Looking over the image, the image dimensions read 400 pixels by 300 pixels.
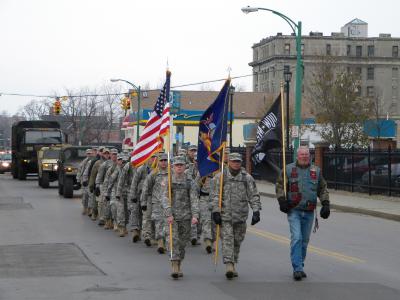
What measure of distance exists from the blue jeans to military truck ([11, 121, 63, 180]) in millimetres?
34682

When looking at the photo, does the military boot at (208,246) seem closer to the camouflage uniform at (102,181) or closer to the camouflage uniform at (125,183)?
the camouflage uniform at (125,183)

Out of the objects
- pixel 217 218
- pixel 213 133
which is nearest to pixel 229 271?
pixel 217 218

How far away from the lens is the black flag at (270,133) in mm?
11766

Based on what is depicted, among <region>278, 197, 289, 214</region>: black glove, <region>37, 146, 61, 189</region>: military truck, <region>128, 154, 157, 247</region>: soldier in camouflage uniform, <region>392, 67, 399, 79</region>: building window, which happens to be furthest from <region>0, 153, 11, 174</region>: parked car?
<region>392, 67, 399, 79</region>: building window

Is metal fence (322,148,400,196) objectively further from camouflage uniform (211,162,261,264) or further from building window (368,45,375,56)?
building window (368,45,375,56)

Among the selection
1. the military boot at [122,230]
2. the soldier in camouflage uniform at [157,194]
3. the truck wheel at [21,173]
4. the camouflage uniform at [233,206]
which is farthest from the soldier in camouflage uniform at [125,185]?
the truck wheel at [21,173]

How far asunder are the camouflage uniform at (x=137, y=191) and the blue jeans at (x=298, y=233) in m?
4.29

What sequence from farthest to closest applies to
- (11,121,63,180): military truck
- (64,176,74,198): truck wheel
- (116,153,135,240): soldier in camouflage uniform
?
(11,121,63,180): military truck < (64,176,74,198): truck wheel < (116,153,135,240): soldier in camouflage uniform

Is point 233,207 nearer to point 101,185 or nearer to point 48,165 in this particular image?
point 101,185

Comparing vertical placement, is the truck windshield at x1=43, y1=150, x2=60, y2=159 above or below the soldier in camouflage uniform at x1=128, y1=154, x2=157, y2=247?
above

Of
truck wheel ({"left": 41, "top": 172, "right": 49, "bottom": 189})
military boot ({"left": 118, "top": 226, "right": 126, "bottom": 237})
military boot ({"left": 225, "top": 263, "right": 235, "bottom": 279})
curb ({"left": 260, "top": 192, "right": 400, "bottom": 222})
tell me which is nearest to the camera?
military boot ({"left": 225, "top": 263, "right": 235, "bottom": 279})

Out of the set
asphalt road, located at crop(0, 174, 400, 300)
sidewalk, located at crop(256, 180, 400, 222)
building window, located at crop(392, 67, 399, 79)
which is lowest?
sidewalk, located at crop(256, 180, 400, 222)

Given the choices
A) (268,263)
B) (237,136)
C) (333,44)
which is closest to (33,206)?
(268,263)

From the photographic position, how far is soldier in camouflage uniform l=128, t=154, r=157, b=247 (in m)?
13.9
